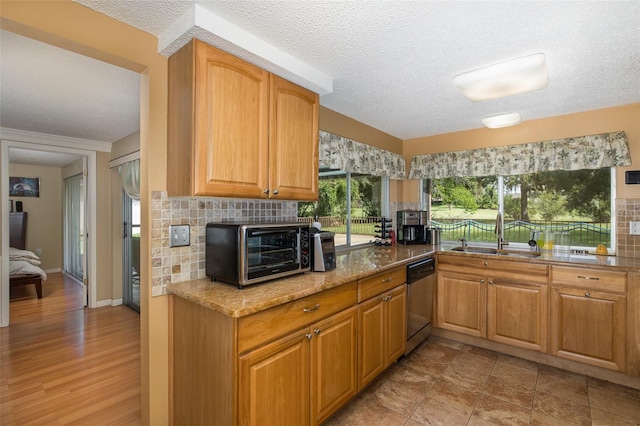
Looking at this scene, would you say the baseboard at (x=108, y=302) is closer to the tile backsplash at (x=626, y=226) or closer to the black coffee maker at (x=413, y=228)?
the black coffee maker at (x=413, y=228)

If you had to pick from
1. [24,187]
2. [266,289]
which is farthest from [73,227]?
[266,289]

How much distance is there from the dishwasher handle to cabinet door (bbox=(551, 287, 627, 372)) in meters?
0.98

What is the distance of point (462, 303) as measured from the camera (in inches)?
120

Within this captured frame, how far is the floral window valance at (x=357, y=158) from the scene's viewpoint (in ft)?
9.27

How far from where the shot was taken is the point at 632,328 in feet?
7.59

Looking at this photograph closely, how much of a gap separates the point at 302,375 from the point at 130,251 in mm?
3832

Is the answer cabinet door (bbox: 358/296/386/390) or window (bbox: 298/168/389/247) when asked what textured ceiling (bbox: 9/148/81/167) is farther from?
cabinet door (bbox: 358/296/386/390)

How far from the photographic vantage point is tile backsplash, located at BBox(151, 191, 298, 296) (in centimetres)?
172

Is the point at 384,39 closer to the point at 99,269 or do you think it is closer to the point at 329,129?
the point at 329,129

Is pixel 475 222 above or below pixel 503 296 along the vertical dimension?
above

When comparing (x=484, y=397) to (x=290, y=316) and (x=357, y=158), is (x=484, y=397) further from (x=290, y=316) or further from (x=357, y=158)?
(x=357, y=158)

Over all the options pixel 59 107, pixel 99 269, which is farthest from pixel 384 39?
pixel 99 269

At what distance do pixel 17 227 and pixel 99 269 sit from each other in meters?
3.11

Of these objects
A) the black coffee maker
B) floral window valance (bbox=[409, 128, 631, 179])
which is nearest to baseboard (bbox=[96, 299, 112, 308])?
the black coffee maker
